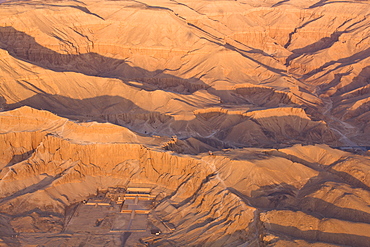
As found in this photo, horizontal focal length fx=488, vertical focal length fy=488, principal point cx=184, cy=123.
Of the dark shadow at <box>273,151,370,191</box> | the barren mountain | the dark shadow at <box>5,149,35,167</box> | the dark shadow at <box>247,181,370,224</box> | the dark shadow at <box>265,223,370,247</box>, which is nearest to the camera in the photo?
the dark shadow at <box>265,223,370,247</box>

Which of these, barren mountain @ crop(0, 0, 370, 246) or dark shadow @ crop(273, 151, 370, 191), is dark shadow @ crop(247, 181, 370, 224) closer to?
barren mountain @ crop(0, 0, 370, 246)

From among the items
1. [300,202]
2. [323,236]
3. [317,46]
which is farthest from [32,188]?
[317,46]

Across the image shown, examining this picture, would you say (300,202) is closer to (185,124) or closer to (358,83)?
(185,124)

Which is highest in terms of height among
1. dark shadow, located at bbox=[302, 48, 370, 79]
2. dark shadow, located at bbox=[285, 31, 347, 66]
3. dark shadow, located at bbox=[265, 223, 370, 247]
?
dark shadow, located at bbox=[285, 31, 347, 66]

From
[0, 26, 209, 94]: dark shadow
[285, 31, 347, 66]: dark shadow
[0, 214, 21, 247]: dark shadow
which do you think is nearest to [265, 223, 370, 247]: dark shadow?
[0, 214, 21, 247]: dark shadow

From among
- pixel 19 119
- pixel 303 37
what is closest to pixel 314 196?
pixel 19 119

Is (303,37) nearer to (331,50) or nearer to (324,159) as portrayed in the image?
(331,50)
